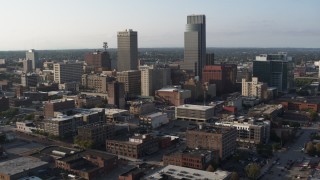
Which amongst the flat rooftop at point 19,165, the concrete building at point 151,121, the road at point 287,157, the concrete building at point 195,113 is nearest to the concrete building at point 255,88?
the concrete building at point 195,113

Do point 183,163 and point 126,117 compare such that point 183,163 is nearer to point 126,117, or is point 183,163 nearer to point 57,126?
point 57,126

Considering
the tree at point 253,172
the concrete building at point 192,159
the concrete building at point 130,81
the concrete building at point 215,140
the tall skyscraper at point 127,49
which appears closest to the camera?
the tree at point 253,172

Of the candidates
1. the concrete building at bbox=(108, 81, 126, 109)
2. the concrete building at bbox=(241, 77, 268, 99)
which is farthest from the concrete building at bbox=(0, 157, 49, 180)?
the concrete building at bbox=(241, 77, 268, 99)

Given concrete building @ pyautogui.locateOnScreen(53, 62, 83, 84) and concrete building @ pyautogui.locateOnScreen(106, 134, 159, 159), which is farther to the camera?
concrete building @ pyautogui.locateOnScreen(53, 62, 83, 84)

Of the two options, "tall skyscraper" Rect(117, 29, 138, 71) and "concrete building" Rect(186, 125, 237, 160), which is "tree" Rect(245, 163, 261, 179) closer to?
"concrete building" Rect(186, 125, 237, 160)

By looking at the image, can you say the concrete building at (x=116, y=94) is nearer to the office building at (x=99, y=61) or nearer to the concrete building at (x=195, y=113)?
the concrete building at (x=195, y=113)

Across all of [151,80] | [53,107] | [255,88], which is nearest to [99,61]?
[151,80]
